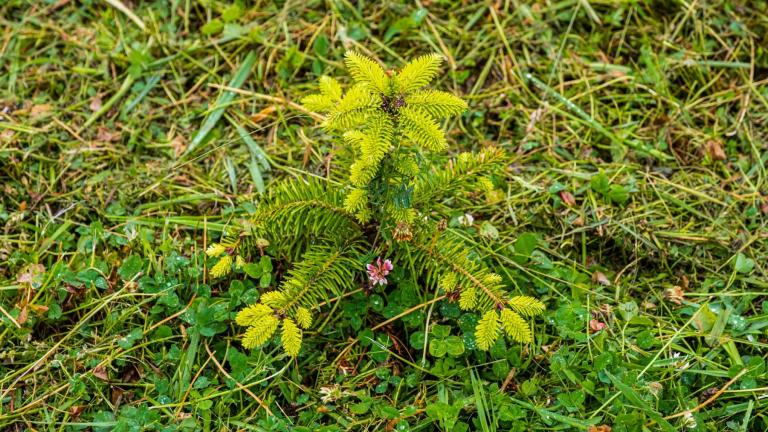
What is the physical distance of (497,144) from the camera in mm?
3098

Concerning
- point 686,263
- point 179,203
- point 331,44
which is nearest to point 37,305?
point 179,203

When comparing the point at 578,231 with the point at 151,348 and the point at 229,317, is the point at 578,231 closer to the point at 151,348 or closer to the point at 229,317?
the point at 229,317

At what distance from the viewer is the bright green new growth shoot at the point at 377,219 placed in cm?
197

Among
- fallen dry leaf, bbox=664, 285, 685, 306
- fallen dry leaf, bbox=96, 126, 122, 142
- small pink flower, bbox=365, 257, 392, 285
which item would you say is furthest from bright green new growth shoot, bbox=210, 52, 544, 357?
fallen dry leaf, bbox=96, 126, 122, 142

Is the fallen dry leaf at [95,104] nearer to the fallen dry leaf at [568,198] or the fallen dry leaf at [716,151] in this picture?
the fallen dry leaf at [568,198]

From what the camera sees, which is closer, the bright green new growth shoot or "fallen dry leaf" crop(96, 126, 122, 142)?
the bright green new growth shoot

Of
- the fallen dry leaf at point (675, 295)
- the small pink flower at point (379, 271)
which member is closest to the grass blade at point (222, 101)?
the small pink flower at point (379, 271)

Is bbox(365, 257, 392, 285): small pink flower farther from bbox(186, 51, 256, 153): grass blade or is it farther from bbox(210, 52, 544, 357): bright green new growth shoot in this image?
bbox(186, 51, 256, 153): grass blade

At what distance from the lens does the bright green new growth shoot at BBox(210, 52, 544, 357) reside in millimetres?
1975

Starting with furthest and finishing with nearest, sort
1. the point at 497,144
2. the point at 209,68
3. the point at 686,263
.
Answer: the point at 209,68, the point at 497,144, the point at 686,263

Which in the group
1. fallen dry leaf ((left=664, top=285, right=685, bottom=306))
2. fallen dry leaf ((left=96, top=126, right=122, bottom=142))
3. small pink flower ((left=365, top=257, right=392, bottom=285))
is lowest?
fallen dry leaf ((left=664, top=285, right=685, bottom=306))

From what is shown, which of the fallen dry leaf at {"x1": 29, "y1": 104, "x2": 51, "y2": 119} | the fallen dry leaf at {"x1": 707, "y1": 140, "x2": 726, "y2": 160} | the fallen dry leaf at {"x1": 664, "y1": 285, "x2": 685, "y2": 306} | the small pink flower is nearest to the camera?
the small pink flower

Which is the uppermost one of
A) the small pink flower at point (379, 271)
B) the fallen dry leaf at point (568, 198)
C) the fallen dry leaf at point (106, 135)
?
the fallen dry leaf at point (106, 135)

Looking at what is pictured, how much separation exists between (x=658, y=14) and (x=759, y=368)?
6.37 ft
